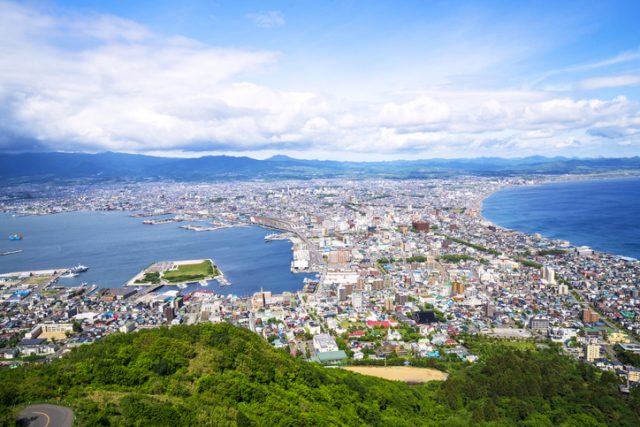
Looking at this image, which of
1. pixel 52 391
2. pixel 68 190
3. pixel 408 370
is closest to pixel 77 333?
pixel 52 391

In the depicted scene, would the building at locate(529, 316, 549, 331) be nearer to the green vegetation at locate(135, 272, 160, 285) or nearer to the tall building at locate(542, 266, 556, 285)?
the tall building at locate(542, 266, 556, 285)

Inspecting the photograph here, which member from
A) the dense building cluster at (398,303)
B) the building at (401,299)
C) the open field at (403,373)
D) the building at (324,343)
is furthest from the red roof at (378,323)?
the open field at (403,373)

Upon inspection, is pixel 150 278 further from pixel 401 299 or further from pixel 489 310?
pixel 489 310

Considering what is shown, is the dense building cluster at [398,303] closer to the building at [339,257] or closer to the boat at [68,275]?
the building at [339,257]

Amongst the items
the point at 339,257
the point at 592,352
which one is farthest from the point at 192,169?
Result: the point at 592,352

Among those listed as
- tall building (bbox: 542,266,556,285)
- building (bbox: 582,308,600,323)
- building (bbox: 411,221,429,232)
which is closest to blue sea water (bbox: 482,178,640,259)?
building (bbox: 411,221,429,232)

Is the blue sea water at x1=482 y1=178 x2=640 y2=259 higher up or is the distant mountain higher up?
the distant mountain
